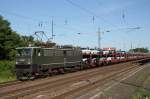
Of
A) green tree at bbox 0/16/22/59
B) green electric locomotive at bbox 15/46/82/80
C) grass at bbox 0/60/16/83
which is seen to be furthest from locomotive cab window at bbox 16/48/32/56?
green tree at bbox 0/16/22/59

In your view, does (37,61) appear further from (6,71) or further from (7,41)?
(7,41)

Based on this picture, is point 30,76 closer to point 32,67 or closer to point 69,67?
point 32,67

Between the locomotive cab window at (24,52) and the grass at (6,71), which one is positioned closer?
the locomotive cab window at (24,52)

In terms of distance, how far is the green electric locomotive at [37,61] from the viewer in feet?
85.8

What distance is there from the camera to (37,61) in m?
26.8

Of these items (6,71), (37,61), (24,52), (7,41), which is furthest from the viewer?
(7,41)

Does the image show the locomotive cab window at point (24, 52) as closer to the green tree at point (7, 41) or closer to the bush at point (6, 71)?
the bush at point (6, 71)

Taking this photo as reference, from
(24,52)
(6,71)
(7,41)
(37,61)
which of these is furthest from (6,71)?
(7,41)

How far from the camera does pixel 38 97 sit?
14.9 metres

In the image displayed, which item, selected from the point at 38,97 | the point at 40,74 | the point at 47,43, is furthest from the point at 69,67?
the point at 38,97

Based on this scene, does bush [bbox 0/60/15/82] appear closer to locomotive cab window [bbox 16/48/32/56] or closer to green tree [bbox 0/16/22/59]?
locomotive cab window [bbox 16/48/32/56]

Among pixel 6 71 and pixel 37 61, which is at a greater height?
pixel 37 61

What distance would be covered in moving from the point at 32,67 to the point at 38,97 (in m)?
11.3

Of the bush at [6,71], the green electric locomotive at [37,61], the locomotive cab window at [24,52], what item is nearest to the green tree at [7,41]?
the bush at [6,71]
